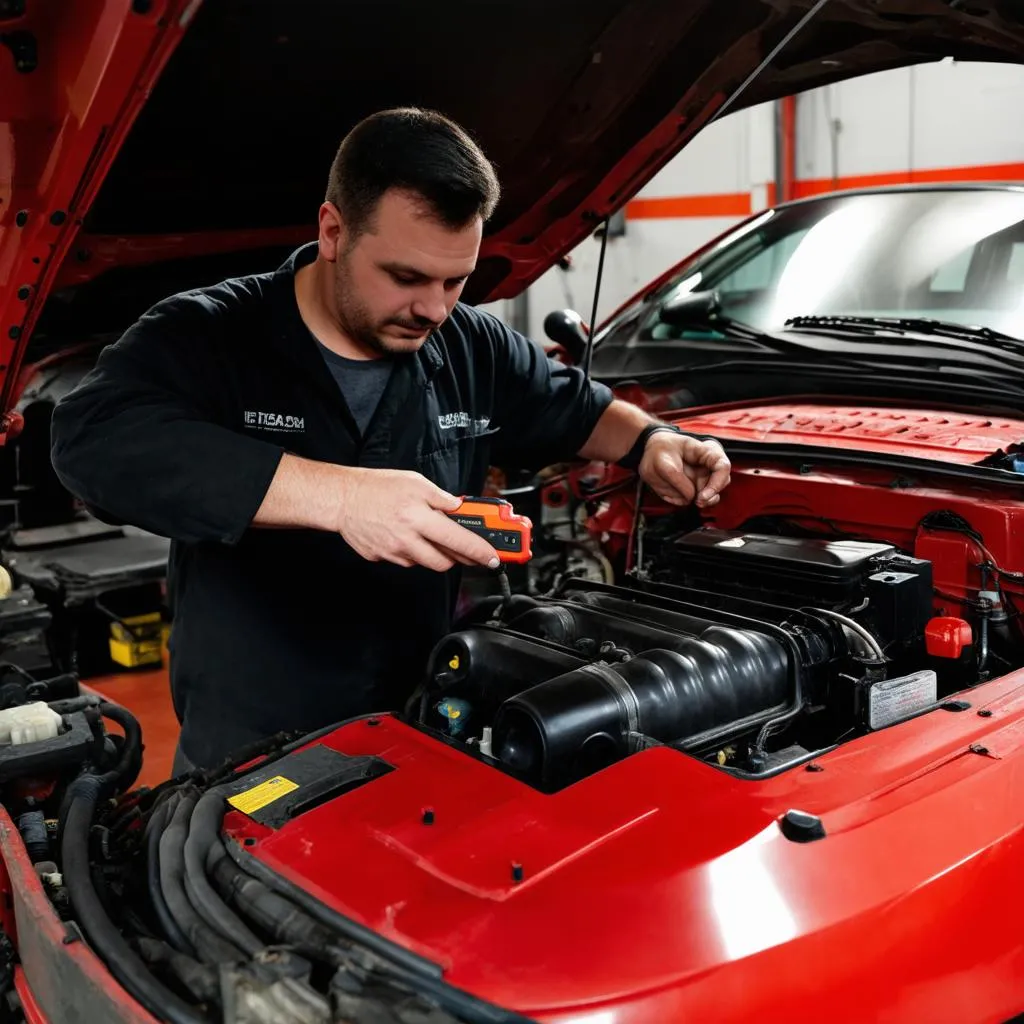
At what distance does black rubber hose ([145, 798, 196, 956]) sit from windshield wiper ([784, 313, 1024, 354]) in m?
1.75

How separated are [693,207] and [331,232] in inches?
244

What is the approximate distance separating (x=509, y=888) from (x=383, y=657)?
0.82 metres

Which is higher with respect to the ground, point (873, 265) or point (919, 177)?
point (919, 177)

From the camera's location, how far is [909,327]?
2424 mm

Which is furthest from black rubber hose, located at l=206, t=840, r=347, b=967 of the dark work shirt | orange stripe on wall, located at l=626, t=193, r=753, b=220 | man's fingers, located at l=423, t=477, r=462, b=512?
orange stripe on wall, located at l=626, t=193, r=753, b=220

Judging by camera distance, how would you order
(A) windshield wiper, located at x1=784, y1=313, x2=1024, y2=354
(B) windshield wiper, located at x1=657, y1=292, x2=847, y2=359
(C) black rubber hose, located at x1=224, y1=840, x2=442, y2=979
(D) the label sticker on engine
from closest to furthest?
1. (C) black rubber hose, located at x1=224, y1=840, x2=442, y2=979
2. (D) the label sticker on engine
3. (A) windshield wiper, located at x1=784, y1=313, x2=1024, y2=354
4. (B) windshield wiper, located at x1=657, y1=292, x2=847, y2=359

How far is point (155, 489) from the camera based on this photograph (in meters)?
1.47

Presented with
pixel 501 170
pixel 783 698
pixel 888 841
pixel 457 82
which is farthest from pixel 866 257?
pixel 888 841

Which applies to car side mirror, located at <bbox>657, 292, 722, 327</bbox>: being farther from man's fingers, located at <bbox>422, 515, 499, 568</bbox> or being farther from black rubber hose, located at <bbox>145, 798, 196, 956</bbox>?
black rubber hose, located at <bbox>145, 798, 196, 956</bbox>

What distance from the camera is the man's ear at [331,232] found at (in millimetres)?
1684

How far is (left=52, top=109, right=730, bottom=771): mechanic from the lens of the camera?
1.45m

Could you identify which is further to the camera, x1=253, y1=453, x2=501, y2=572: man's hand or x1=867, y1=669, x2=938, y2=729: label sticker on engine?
x1=867, y1=669, x2=938, y2=729: label sticker on engine

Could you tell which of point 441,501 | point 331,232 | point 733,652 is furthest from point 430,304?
point 733,652

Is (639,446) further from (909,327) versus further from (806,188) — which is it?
(806,188)
